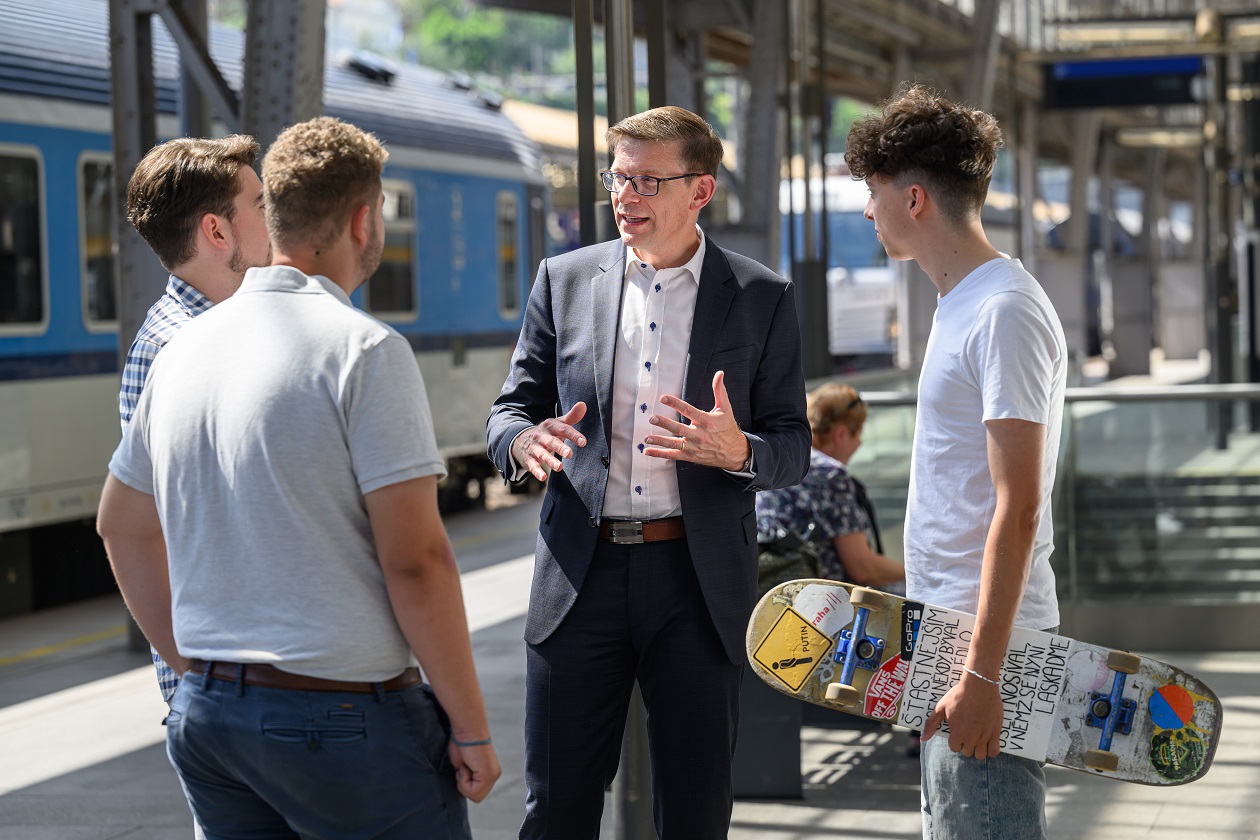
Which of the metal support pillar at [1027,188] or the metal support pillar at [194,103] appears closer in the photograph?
the metal support pillar at [194,103]

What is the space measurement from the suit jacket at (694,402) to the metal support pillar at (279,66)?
4.85 metres

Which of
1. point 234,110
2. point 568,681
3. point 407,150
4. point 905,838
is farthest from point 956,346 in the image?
point 407,150

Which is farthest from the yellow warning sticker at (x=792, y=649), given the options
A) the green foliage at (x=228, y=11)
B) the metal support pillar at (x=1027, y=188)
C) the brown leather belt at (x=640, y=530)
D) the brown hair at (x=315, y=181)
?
the green foliage at (x=228, y=11)

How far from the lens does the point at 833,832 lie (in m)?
5.48

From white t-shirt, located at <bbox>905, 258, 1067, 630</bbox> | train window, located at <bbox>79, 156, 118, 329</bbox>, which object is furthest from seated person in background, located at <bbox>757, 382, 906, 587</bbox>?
train window, located at <bbox>79, 156, 118, 329</bbox>

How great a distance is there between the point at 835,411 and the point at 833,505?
353 millimetres

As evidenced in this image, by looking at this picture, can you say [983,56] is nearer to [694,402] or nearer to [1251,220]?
[1251,220]

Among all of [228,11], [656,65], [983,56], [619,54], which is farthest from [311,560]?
[228,11]

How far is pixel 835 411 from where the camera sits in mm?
6125

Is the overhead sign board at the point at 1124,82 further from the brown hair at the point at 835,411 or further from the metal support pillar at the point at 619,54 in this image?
the metal support pillar at the point at 619,54

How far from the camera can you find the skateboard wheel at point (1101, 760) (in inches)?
119

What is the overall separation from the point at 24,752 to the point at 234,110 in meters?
3.26

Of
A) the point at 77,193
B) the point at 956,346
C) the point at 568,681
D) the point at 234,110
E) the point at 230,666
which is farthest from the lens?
the point at 77,193

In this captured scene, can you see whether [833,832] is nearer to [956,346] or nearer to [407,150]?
[956,346]
